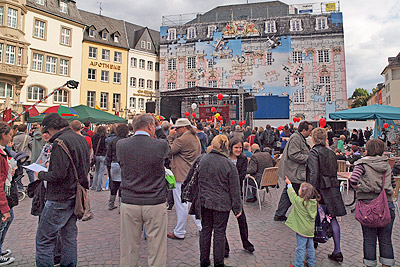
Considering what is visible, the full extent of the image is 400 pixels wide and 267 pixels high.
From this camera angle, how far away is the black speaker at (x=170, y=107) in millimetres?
25562

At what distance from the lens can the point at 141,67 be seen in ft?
120

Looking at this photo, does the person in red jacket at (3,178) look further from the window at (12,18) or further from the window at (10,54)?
the window at (12,18)

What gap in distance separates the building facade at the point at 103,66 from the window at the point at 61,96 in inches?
78.9

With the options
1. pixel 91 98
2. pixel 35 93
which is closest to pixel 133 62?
pixel 91 98

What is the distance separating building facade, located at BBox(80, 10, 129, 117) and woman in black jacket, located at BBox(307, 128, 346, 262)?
96.7ft

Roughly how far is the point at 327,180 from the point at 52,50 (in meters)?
30.1

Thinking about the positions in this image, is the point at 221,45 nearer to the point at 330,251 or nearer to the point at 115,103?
the point at 115,103

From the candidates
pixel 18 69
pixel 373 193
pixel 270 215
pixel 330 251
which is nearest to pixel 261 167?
pixel 270 215

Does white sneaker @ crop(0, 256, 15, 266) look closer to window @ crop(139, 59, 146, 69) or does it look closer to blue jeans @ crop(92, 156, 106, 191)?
blue jeans @ crop(92, 156, 106, 191)

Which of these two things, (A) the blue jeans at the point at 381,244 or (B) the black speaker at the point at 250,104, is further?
(B) the black speaker at the point at 250,104

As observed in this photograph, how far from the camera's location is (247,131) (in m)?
13.2

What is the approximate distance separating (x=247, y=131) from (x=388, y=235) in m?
9.88

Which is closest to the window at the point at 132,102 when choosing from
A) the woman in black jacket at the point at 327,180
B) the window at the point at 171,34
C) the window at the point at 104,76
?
the window at the point at 104,76

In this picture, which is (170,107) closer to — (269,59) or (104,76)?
(104,76)
